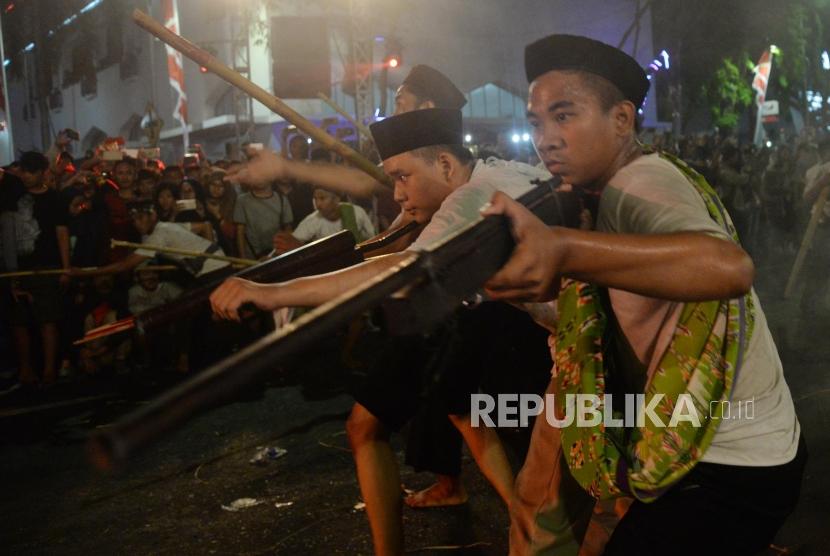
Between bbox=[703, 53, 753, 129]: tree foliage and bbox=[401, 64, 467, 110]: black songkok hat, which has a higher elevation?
bbox=[703, 53, 753, 129]: tree foliage

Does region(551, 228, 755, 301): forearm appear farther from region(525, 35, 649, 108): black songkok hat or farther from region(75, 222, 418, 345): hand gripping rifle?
region(75, 222, 418, 345): hand gripping rifle

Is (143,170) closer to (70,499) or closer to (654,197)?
(70,499)

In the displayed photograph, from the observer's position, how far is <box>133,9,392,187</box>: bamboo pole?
3.70 m

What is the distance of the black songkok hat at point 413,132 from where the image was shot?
3857mm

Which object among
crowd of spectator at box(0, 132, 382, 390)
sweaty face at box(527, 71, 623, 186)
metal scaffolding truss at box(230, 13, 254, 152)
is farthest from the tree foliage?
sweaty face at box(527, 71, 623, 186)

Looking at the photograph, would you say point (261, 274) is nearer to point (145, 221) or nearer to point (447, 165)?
point (447, 165)

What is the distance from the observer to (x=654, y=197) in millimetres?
1857

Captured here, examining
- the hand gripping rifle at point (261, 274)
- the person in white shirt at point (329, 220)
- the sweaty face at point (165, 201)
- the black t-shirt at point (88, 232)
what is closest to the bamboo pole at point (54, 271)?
the black t-shirt at point (88, 232)

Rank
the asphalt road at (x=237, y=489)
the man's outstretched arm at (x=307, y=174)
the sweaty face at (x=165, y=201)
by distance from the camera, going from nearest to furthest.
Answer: the asphalt road at (x=237, y=489), the man's outstretched arm at (x=307, y=174), the sweaty face at (x=165, y=201)

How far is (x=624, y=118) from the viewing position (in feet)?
7.33

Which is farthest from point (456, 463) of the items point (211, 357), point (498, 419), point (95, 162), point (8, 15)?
point (8, 15)

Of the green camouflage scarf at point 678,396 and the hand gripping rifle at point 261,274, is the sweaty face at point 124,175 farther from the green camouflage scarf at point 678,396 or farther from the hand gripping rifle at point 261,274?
the green camouflage scarf at point 678,396

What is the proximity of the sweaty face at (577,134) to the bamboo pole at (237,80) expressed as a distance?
2090mm

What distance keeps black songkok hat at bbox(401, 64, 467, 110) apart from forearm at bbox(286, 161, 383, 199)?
0.62 m
